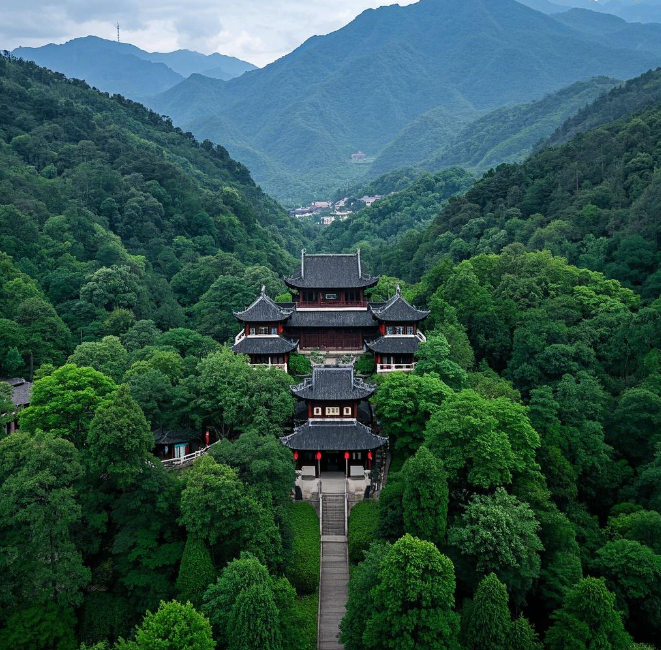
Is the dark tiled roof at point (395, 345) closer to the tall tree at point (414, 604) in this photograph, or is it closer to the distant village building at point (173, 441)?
the distant village building at point (173, 441)

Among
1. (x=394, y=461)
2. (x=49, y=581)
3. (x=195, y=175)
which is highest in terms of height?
(x=195, y=175)

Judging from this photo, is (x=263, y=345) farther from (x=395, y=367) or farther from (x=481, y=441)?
→ (x=481, y=441)

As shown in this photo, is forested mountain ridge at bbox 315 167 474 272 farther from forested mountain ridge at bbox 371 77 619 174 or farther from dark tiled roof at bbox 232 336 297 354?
dark tiled roof at bbox 232 336 297 354

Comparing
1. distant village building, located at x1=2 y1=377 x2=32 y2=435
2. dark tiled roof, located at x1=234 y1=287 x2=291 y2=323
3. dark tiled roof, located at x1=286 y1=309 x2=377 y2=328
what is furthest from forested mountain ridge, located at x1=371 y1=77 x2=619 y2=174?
distant village building, located at x1=2 y1=377 x2=32 y2=435

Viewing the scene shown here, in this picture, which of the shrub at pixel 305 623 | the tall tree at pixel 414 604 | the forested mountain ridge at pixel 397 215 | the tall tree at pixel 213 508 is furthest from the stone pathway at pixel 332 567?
the forested mountain ridge at pixel 397 215

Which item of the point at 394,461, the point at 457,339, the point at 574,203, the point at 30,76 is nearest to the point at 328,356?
the point at 457,339

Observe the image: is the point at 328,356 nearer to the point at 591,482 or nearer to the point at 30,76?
the point at 591,482
